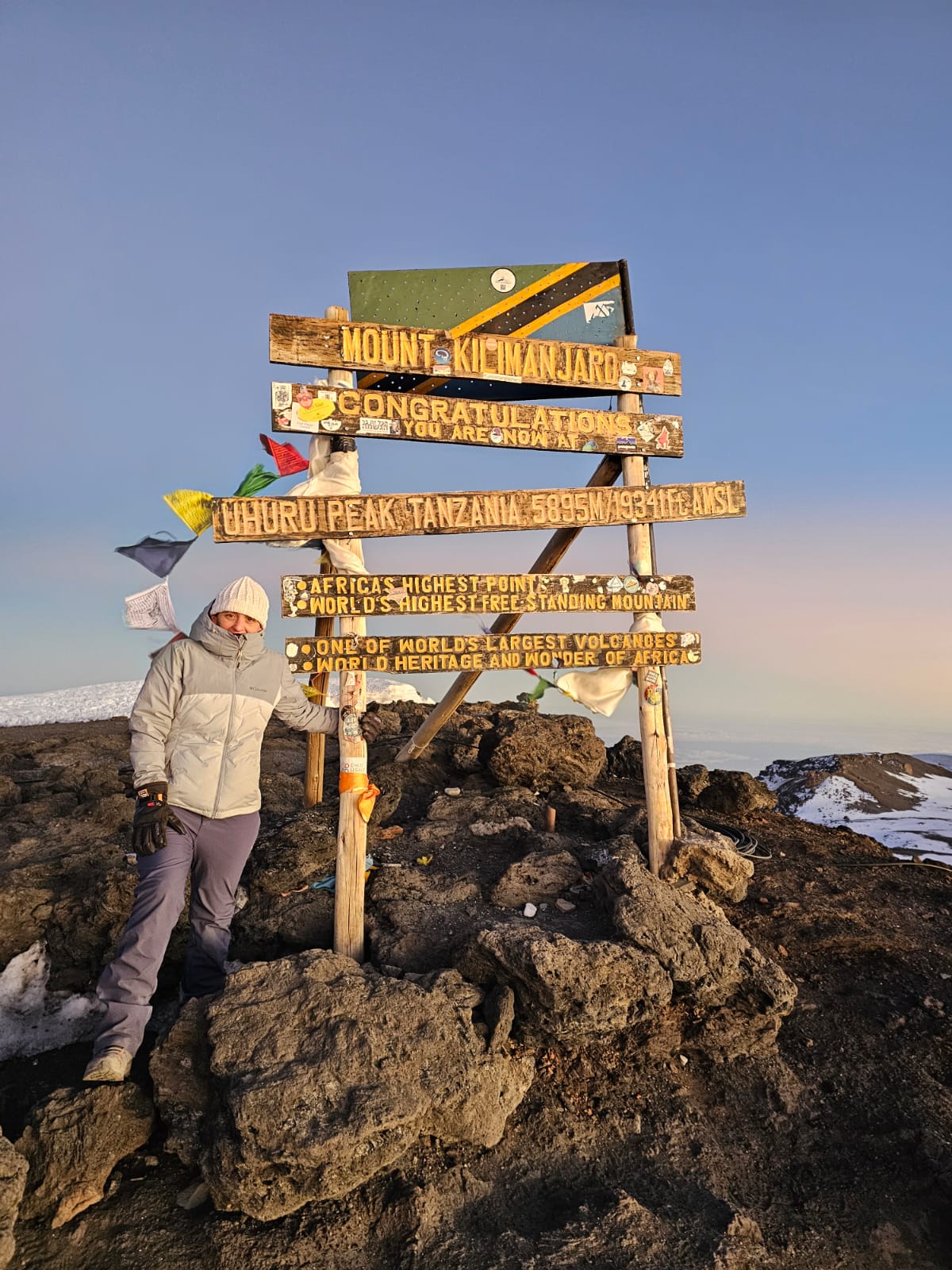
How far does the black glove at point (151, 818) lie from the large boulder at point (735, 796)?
583cm

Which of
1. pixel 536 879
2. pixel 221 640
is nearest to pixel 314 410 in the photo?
pixel 221 640

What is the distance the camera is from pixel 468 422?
18.4 feet

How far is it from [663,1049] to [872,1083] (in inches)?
46.3

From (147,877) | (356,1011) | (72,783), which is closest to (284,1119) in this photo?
(356,1011)

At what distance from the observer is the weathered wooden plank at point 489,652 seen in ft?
A: 17.3

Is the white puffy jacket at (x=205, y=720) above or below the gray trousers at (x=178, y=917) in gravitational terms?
above

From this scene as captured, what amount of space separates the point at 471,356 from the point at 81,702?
15.0m

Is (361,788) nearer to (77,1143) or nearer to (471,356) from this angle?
(77,1143)

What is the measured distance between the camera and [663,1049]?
15.4ft

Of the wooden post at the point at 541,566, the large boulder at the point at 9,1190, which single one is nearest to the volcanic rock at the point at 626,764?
the wooden post at the point at 541,566

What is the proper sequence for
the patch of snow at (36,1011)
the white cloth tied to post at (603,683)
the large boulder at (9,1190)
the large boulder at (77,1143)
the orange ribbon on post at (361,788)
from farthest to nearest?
the white cloth tied to post at (603,683)
the orange ribbon on post at (361,788)
the patch of snow at (36,1011)
the large boulder at (77,1143)
the large boulder at (9,1190)

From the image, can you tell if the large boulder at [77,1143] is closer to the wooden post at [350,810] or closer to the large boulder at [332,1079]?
the large boulder at [332,1079]

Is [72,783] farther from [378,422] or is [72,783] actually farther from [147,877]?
[378,422]

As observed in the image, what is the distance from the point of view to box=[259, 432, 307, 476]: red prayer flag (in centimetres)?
583
